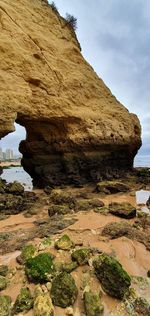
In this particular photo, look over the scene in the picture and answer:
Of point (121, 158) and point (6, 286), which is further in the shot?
point (121, 158)

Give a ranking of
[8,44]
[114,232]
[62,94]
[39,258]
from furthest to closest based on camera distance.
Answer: [62,94], [8,44], [114,232], [39,258]

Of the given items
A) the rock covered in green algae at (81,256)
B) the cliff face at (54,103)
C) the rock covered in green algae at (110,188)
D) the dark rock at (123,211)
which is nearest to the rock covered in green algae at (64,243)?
the rock covered in green algae at (81,256)

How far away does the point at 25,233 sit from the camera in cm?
767

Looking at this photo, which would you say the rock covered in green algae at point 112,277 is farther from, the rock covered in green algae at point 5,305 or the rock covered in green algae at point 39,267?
the rock covered in green algae at point 5,305

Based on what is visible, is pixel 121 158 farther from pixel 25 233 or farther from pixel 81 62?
pixel 25 233

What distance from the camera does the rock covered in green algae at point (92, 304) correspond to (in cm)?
441

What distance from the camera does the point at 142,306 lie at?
15.1 feet

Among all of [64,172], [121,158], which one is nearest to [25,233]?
[64,172]

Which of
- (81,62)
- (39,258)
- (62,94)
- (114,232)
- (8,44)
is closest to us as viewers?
(39,258)

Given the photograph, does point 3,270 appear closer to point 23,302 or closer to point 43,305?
point 23,302

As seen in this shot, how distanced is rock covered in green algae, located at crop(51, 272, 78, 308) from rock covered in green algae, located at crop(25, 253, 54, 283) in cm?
28

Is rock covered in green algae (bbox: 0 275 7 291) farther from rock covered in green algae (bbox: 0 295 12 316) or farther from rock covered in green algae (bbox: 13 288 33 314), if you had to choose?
rock covered in green algae (bbox: 13 288 33 314)

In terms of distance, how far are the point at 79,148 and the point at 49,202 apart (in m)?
5.49

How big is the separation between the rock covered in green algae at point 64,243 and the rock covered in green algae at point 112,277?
3.39 feet
